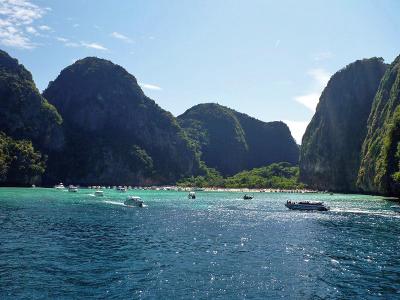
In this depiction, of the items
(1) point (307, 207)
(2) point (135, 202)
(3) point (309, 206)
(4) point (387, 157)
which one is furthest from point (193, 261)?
(4) point (387, 157)

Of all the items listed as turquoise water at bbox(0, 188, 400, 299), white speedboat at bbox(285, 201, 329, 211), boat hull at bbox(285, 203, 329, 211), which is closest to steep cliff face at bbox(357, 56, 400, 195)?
white speedboat at bbox(285, 201, 329, 211)

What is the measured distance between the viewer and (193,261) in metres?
42.5

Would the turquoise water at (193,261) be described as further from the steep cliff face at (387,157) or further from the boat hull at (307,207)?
the steep cliff face at (387,157)

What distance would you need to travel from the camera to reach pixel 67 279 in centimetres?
3400

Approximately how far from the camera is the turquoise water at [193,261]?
1260 inches

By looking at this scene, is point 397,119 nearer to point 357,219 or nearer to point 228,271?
point 357,219

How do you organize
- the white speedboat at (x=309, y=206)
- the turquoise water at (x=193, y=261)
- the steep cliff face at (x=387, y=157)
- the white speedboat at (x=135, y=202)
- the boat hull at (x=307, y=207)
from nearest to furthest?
the turquoise water at (x=193, y=261), the boat hull at (x=307, y=207), the white speedboat at (x=309, y=206), the white speedboat at (x=135, y=202), the steep cliff face at (x=387, y=157)

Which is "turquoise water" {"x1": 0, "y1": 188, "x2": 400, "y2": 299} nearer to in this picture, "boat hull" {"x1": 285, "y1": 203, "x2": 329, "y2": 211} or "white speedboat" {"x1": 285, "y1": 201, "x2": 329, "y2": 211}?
"boat hull" {"x1": 285, "y1": 203, "x2": 329, "y2": 211}

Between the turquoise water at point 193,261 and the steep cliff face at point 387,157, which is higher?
the steep cliff face at point 387,157

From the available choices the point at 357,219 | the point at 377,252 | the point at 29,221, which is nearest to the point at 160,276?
the point at 377,252

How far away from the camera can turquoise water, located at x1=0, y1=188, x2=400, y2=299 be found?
3200 cm

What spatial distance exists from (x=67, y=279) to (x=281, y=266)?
20210 mm

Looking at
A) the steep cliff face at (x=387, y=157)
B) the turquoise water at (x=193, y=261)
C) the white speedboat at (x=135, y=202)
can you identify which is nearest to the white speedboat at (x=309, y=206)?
the steep cliff face at (x=387, y=157)

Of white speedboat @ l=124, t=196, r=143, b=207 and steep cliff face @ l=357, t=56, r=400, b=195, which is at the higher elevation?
steep cliff face @ l=357, t=56, r=400, b=195
